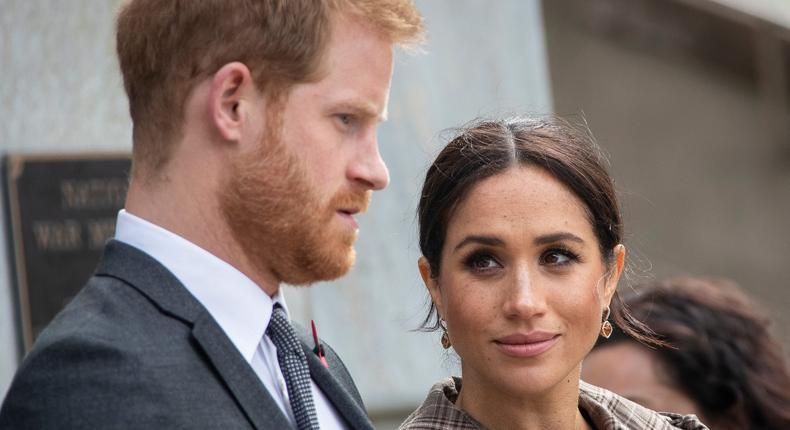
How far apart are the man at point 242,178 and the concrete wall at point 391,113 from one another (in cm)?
172

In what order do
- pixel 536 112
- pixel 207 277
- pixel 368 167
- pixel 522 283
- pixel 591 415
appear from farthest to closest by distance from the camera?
pixel 536 112
pixel 591 415
pixel 522 283
pixel 368 167
pixel 207 277

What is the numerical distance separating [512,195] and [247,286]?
658mm

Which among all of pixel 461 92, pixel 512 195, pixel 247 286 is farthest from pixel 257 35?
pixel 461 92

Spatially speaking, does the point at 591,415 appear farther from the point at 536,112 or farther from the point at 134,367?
the point at 536,112

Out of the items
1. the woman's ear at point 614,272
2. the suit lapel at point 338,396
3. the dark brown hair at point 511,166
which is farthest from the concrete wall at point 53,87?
the woman's ear at point 614,272

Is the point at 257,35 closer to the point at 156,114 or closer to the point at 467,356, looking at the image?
the point at 156,114

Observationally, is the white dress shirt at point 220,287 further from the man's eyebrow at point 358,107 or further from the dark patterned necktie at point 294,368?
the man's eyebrow at point 358,107

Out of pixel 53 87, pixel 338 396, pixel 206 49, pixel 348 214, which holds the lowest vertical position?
pixel 338 396

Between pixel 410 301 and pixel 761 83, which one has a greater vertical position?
pixel 761 83

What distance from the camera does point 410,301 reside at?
5.14m

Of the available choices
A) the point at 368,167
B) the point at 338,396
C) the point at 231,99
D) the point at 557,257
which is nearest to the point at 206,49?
the point at 231,99

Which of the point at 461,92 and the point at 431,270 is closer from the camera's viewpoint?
the point at 431,270

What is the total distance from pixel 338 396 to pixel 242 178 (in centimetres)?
51

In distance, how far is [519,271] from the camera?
2918 mm
